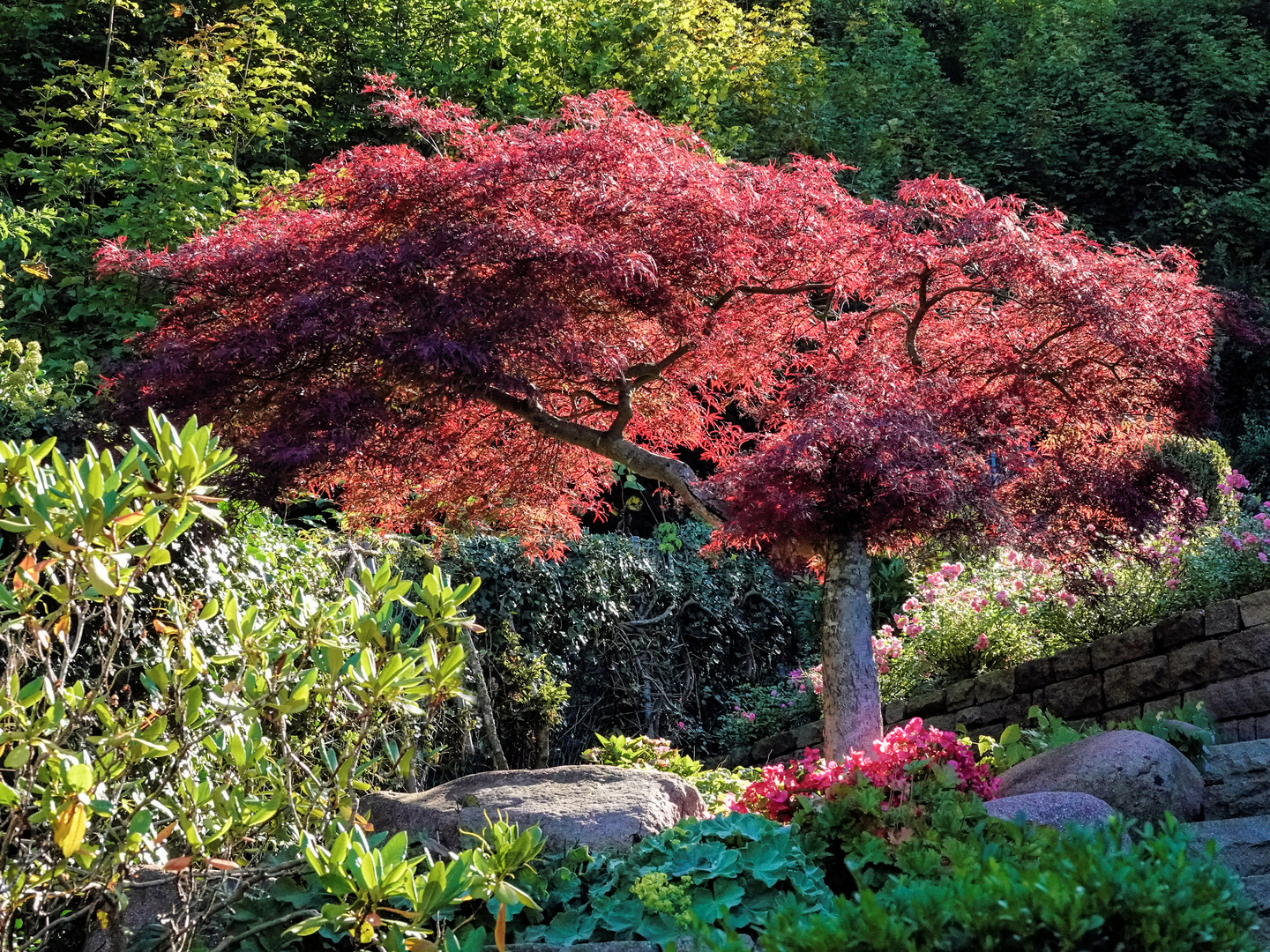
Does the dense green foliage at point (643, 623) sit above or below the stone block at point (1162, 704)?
below

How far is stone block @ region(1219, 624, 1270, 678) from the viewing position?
5.75m

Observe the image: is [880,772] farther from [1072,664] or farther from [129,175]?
[129,175]

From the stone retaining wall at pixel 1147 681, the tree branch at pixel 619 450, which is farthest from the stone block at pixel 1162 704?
the tree branch at pixel 619 450

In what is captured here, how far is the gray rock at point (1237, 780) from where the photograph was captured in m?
4.30

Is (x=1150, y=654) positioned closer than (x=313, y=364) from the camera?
No

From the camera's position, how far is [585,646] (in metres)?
7.78

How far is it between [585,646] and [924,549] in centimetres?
283

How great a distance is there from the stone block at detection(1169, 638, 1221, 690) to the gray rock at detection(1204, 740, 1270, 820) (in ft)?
3.48

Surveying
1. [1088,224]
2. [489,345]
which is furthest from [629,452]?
[1088,224]

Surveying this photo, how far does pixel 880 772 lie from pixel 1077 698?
9.72ft

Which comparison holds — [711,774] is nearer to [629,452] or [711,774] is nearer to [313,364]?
[629,452]

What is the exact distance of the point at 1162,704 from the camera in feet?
20.0

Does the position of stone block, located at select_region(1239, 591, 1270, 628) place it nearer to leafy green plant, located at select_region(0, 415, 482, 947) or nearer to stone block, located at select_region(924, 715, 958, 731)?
stone block, located at select_region(924, 715, 958, 731)

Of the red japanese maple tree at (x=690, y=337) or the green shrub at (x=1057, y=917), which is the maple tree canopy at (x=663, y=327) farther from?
the green shrub at (x=1057, y=917)
